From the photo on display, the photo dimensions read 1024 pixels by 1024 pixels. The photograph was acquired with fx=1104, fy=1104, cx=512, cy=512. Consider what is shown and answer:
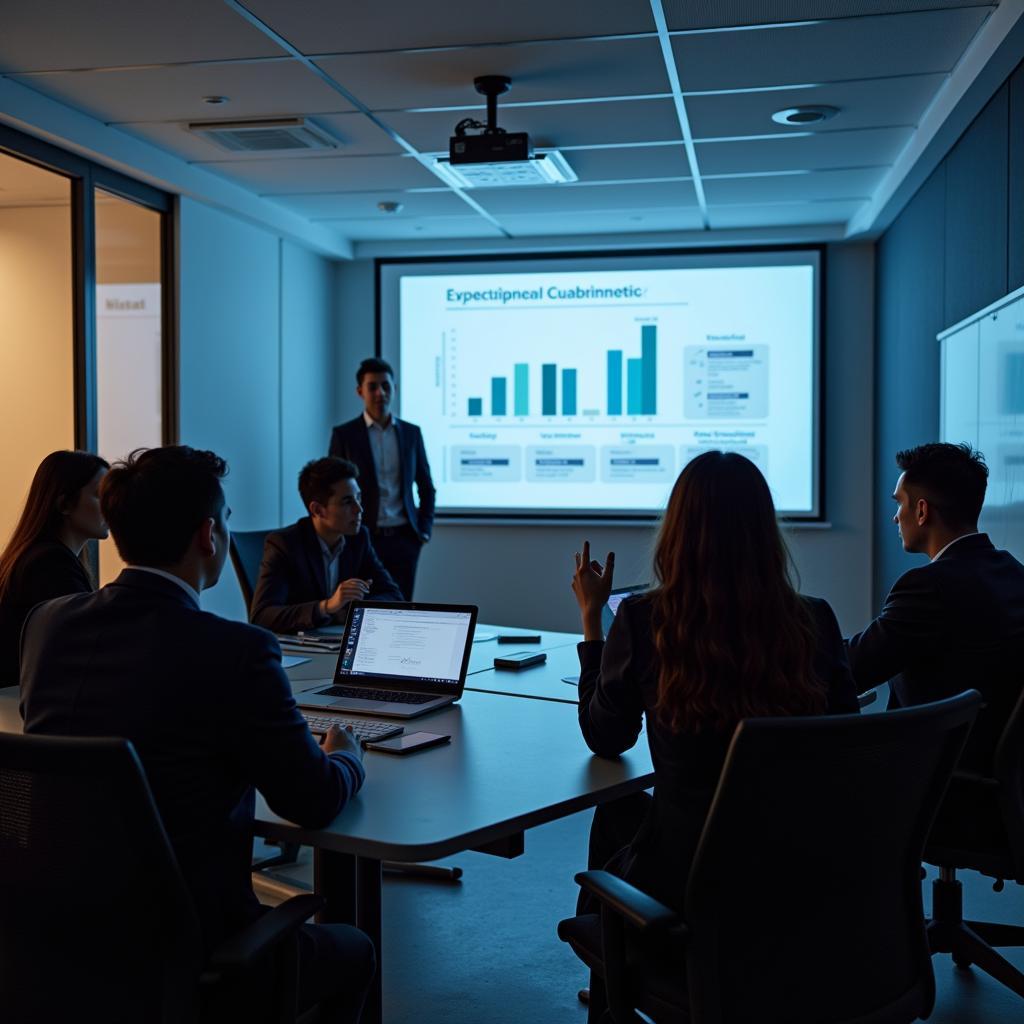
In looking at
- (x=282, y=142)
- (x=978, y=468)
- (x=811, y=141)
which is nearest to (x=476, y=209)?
(x=282, y=142)

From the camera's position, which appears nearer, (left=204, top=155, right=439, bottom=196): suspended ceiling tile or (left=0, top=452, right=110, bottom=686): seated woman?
(left=0, top=452, right=110, bottom=686): seated woman

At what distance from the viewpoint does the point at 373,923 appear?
2.20 metres

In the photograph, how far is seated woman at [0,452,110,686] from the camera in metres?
2.80

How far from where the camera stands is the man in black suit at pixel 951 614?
8.10 feet

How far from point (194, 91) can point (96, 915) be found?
360 centimetres

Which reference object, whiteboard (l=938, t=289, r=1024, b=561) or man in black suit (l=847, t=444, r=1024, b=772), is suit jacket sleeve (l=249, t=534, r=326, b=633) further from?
whiteboard (l=938, t=289, r=1024, b=561)

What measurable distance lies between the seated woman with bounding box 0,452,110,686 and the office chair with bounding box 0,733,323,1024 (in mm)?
1382

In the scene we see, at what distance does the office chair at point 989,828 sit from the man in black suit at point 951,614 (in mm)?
86

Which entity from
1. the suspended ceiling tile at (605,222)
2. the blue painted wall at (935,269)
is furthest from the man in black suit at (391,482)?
the blue painted wall at (935,269)

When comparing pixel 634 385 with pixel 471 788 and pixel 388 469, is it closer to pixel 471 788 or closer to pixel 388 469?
pixel 388 469

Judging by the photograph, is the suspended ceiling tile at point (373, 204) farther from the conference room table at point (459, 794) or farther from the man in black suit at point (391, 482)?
the conference room table at point (459, 794)

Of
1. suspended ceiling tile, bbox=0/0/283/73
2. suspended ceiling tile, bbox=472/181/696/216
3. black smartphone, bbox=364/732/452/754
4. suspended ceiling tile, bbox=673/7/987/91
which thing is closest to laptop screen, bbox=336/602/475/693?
black smartphone, bbox=364/732/452/754

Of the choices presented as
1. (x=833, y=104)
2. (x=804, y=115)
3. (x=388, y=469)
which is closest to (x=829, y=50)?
(x=833, y=104)

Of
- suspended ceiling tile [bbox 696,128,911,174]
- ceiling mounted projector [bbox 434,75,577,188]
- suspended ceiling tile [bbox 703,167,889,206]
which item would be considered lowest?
ceiling mounted projector [bbox 434,75,577,188]
